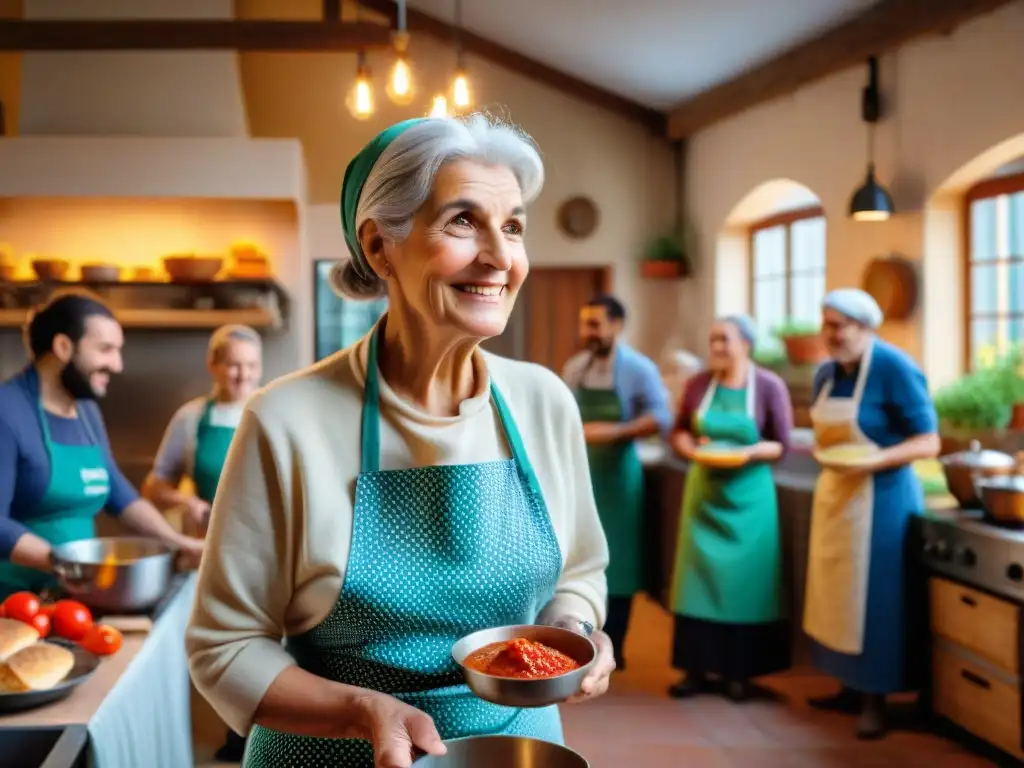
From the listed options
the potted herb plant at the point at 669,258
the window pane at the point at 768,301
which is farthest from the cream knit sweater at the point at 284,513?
the potted herb plant at the point at 669,258

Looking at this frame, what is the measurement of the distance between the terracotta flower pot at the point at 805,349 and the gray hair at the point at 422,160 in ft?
15.7

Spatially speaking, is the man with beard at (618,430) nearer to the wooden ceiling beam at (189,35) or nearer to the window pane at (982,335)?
the window pane at (982,335)

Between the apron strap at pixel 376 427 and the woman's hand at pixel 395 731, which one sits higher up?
the apron strap at pixel 376 427

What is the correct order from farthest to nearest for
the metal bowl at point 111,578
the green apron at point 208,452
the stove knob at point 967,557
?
1. the green apron at point 208,452
2. the stove knob at point 967,557
3. the metal bowl at point 111,578

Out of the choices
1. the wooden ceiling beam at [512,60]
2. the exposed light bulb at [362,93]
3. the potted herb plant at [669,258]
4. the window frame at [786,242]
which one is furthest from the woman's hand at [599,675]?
the wooden ceiling beam at [512,60]

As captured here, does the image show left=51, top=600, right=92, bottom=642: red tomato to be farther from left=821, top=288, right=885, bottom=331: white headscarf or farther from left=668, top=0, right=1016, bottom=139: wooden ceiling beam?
left=668, top=0, right=1016, bottom=139: wooden ceiling beam

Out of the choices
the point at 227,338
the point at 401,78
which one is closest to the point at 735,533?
the point at 227,338

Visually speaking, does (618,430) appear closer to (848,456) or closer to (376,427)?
(848,456)

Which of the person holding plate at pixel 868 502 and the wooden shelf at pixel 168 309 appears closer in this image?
the person holding plate at pixel 868 502

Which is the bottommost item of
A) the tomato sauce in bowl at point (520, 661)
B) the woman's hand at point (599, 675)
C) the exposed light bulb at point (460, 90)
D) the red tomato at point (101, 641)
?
the red tomato at point (101, 641)

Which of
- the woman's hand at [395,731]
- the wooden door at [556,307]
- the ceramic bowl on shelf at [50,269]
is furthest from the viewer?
the wooden door at [556,307]

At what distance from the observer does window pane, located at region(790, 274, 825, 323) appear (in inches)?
241

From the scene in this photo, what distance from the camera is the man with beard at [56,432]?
2.36m

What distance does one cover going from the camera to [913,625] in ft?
11.4
